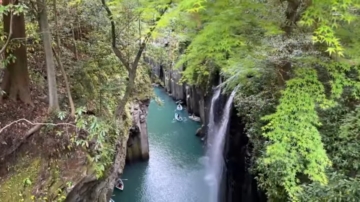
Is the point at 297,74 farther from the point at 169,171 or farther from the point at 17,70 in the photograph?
the point at 169,171

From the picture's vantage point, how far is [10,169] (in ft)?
19.3

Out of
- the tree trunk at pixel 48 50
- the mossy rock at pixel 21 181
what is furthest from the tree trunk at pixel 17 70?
the mossy rock at pixel 21 181

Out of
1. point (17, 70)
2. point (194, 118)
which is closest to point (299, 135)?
point (17, 70)

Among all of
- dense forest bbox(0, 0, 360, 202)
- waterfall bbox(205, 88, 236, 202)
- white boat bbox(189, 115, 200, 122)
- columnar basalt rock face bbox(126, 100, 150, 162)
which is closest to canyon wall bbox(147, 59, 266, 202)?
waterfall bbox(205, 88, 236, 202)

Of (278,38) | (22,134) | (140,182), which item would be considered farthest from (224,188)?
(22,134)

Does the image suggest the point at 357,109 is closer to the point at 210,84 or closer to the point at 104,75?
the point at 104,75

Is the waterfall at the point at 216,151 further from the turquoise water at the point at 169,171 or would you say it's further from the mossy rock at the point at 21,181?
the mossy rock at the point at 21,181

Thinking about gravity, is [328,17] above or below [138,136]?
above

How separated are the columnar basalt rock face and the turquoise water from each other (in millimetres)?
429

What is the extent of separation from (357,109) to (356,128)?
1.24ft

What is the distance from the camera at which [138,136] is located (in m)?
14.4

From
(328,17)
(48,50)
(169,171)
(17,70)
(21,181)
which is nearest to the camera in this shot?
(328,17)

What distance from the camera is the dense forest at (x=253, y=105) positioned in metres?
5.49

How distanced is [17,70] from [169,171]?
374 inches
